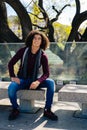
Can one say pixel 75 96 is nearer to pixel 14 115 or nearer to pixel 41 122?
pixel 41 122

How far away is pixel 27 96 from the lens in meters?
6.35

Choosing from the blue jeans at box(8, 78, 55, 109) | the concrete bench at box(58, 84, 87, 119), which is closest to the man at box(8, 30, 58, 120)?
the blue jeans at box(8, 78, 55, 109)

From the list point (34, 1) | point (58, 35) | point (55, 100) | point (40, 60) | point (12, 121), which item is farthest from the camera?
point (58, 35)

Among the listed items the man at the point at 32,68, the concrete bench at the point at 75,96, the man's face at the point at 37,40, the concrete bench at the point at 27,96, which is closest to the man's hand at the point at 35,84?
the man at the point at 32,68

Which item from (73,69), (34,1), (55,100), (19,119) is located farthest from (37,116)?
(34,1)

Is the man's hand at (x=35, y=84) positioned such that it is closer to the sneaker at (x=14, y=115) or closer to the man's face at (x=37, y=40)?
the sneaker at (x=14, y=115)

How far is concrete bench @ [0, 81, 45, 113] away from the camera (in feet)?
20.6

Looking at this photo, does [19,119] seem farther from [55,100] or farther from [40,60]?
[55,100]

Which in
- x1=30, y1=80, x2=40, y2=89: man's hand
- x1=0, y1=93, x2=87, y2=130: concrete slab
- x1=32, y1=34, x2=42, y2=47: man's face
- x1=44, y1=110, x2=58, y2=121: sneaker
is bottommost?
x1=0, y1=93, x2=87, y2=130: concrete slab

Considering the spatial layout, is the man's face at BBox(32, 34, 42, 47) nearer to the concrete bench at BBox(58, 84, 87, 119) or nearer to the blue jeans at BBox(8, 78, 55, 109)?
the blue jeans at BBox(8, 78, 55, 109)

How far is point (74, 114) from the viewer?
21.4ft

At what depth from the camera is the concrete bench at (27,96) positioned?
6.27m

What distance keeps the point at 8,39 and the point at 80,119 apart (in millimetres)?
7137

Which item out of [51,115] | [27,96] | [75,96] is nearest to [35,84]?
[27,96]
